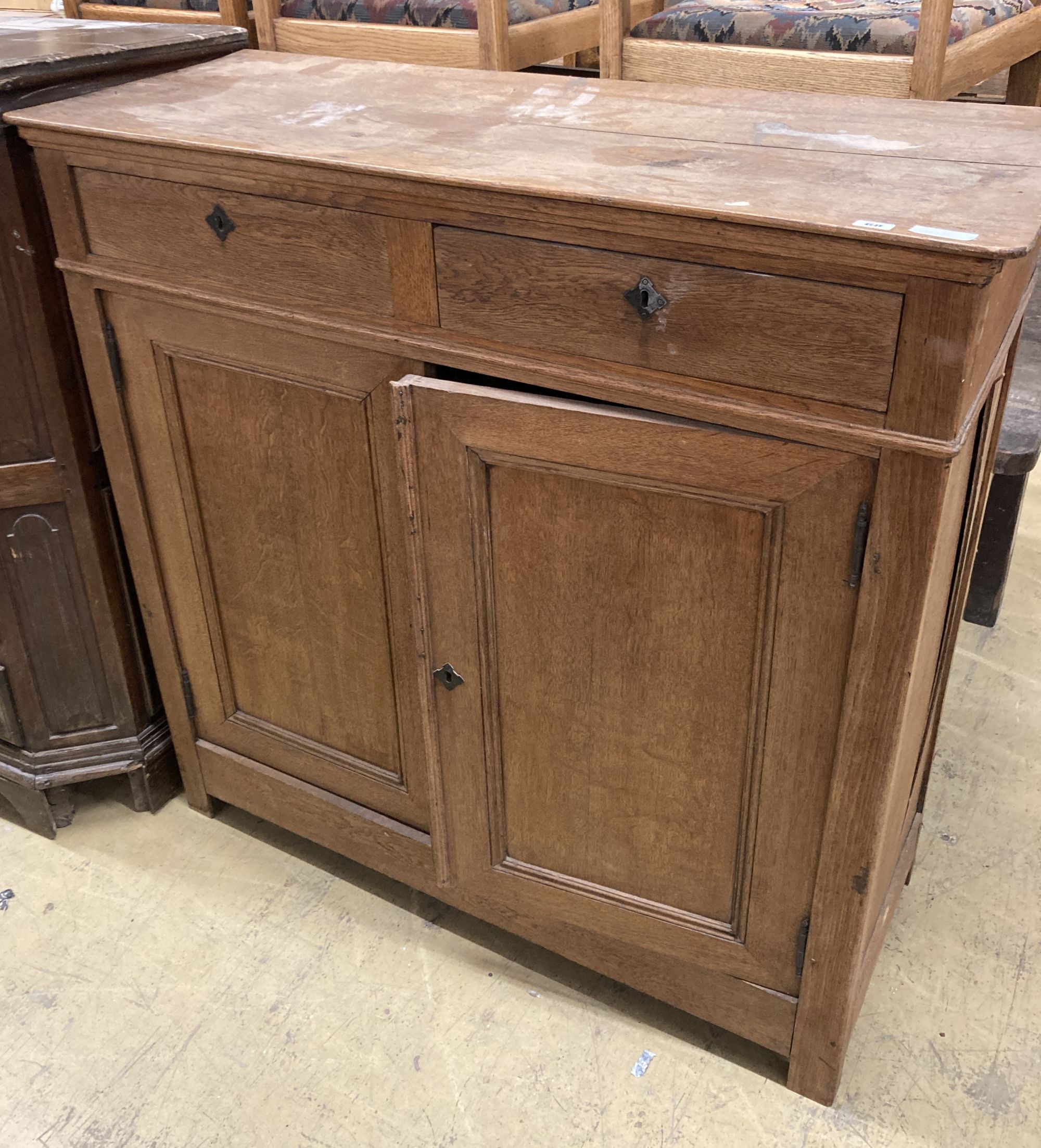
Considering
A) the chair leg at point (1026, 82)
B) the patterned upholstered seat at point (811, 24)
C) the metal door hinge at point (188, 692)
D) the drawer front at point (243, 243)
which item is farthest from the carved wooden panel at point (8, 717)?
the chair leg at point (1026, 82)

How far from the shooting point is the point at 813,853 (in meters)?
1.24

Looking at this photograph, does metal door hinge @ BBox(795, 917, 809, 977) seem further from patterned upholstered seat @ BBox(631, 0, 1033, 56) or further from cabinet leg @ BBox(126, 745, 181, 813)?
patterned upholstered seat @ BBox(631, 0, 1033, 56)

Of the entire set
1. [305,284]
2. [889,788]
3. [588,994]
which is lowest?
[588,994]

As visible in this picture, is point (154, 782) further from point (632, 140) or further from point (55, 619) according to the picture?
point (632, 140)

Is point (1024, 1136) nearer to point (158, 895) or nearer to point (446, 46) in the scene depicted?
point (158, 895)

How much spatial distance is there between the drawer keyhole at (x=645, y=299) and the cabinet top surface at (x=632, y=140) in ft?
0.25

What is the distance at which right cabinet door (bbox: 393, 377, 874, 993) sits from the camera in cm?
110

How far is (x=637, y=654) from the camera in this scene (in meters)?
1.24

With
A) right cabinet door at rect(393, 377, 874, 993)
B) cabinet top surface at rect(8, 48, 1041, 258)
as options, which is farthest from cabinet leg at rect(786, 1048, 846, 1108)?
cabinet top surface at rect(8, 48, 1041, 258)

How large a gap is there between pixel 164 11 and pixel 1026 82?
2.09 metres

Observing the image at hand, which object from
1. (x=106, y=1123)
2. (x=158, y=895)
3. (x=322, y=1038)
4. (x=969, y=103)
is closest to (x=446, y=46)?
(x=969, y=103)

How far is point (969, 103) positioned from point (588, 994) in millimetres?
1325

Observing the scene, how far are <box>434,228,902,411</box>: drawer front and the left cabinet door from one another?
155mm

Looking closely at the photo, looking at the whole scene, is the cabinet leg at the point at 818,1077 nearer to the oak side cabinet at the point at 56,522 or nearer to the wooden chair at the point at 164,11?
the oak side cabinet at the point at 56,522
